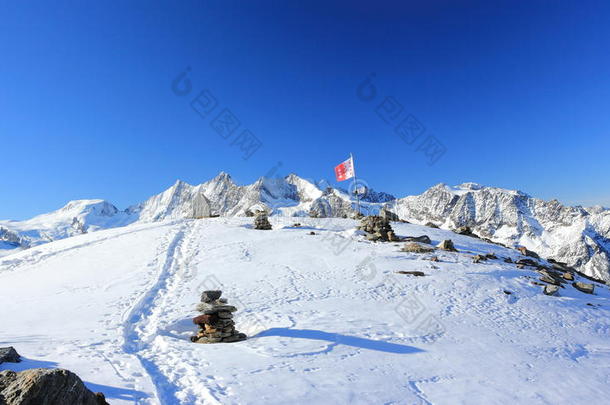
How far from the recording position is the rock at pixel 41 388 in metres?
5.74

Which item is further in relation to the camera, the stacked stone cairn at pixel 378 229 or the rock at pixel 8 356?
the stacked stone cairn at pixel 378 229

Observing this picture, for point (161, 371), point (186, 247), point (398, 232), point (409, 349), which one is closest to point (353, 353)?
point (409, 349)

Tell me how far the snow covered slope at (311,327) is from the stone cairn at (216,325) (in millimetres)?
1109

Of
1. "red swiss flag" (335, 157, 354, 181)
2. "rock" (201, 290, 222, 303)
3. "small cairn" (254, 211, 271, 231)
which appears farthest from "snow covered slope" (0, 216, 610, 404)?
"red swiss flag" (335, 157, 354, 181)

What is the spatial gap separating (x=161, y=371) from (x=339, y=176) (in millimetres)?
36217

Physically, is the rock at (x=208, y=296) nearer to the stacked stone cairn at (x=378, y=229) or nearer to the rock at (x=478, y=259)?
the stacked stone cairn at (x=378, y=229)

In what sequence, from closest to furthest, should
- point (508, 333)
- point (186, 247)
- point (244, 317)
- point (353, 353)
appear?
point (353, 353)
point (508, 333)
point (244, 317)
point (186, 247)

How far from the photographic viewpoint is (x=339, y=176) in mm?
44750

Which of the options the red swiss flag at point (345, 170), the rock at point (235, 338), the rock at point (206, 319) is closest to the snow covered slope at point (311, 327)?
the rock at point (235, 338)

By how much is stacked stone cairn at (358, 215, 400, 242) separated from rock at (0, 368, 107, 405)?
3305 cm

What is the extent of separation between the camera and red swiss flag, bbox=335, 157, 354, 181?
43125mm

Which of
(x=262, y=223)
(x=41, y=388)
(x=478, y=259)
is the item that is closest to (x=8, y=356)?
(x=41, y=388)

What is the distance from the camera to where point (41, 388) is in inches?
231

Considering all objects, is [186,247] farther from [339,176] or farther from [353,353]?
[353,353]
